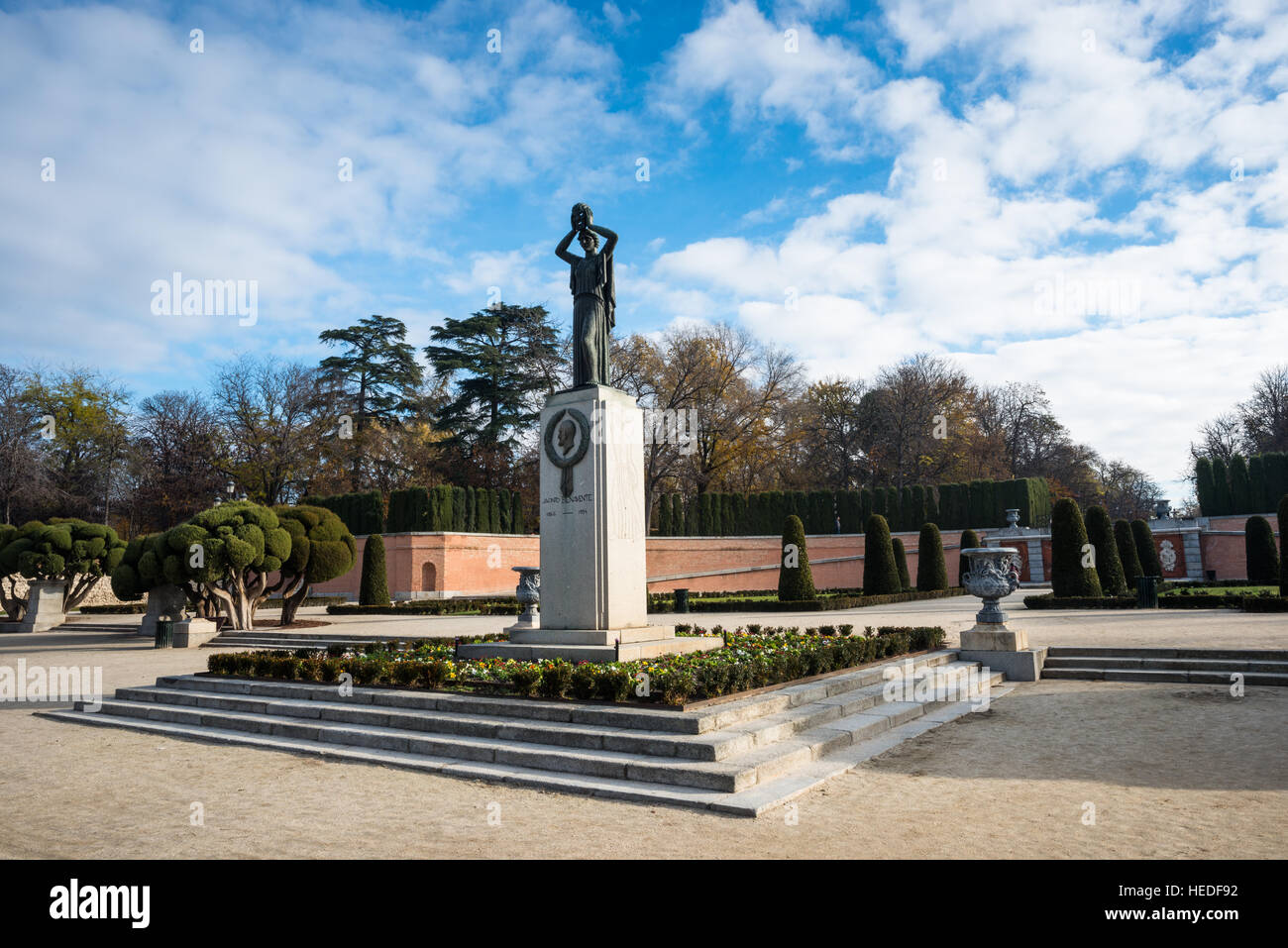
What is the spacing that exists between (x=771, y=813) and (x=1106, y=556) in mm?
19562

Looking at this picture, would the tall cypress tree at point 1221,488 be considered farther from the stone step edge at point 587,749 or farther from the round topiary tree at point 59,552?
the round topiary tree at point 59,552

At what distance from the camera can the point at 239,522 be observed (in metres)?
18.5

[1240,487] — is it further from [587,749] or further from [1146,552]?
[587,749]

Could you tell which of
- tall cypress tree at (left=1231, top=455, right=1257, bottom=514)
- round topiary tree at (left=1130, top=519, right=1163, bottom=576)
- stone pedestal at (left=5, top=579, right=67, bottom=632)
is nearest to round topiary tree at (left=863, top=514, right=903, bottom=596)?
round topiary tree at (left=1130, top=519, right=1163, bottom=576)

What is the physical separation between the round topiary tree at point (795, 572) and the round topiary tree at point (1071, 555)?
672 centimetres

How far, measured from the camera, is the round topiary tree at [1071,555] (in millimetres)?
20094

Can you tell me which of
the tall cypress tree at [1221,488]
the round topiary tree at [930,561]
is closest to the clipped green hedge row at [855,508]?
the tall cypress tree at [1221,488]

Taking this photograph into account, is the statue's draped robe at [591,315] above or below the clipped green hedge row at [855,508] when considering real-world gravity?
above

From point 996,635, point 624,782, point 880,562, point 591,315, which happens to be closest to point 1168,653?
point 996,635

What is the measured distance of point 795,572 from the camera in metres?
24.0
